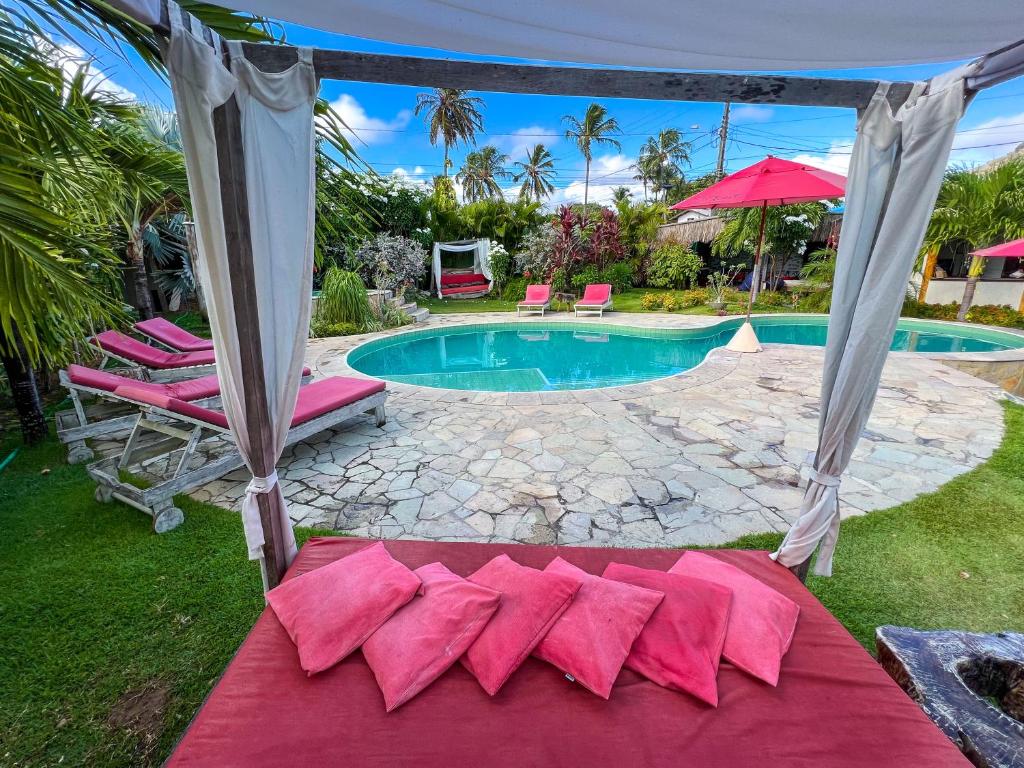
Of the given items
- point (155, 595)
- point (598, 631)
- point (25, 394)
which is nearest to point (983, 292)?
point (598, 631)

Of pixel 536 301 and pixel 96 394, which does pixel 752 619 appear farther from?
pixel 536 301

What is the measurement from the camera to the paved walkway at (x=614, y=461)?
309cm

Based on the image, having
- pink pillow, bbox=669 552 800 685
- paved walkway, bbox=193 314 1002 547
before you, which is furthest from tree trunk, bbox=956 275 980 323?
pink pillow, bbox=669 552 800 685

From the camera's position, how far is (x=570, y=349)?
10031 millimetres

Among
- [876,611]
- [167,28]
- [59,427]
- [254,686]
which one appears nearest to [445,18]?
[167,28]

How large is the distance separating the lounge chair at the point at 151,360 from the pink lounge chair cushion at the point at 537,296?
8.45 m

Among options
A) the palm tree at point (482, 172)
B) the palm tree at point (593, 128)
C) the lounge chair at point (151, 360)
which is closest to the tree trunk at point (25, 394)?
the lounge chair at point (151, 360)

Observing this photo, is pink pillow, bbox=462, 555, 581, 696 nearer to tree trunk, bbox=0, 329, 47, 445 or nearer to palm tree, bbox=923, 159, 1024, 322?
tree trunk, bbox=0, 329, 47, 445

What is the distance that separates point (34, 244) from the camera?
1.68 m

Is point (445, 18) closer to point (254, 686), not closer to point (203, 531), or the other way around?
point (254, 686)

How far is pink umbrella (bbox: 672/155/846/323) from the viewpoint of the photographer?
5.34 m

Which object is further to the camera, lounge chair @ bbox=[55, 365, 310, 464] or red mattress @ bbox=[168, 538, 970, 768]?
lounge chair @ bbox=[55, 365, 310, 464]

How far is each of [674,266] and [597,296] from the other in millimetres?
4357

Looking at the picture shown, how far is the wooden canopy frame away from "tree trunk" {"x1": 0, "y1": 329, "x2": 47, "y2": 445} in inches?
139
